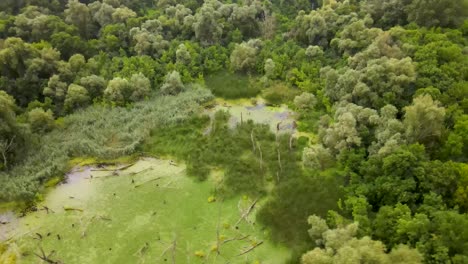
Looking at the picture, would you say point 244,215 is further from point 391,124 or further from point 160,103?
point 160,103

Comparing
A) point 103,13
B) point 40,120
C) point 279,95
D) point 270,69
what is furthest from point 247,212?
point 103,13

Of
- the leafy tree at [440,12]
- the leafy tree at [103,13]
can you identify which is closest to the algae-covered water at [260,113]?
the leafy tree at [440,12]

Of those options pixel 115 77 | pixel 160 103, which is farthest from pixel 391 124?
pixel 115 77

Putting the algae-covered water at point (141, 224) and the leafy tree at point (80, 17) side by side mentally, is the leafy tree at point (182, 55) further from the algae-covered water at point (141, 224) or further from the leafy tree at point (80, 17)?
the algae-covered water at point (141, 224)

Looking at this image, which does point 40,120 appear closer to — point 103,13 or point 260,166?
point 103,13

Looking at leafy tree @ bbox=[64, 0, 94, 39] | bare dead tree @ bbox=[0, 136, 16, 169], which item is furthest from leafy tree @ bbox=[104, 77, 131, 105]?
leafy tree @ bbox=[64, 0, 94, 39]

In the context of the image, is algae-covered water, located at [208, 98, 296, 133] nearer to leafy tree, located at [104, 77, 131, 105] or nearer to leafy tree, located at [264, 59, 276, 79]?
leafy tree, located at [264, 59, 276, 79]
